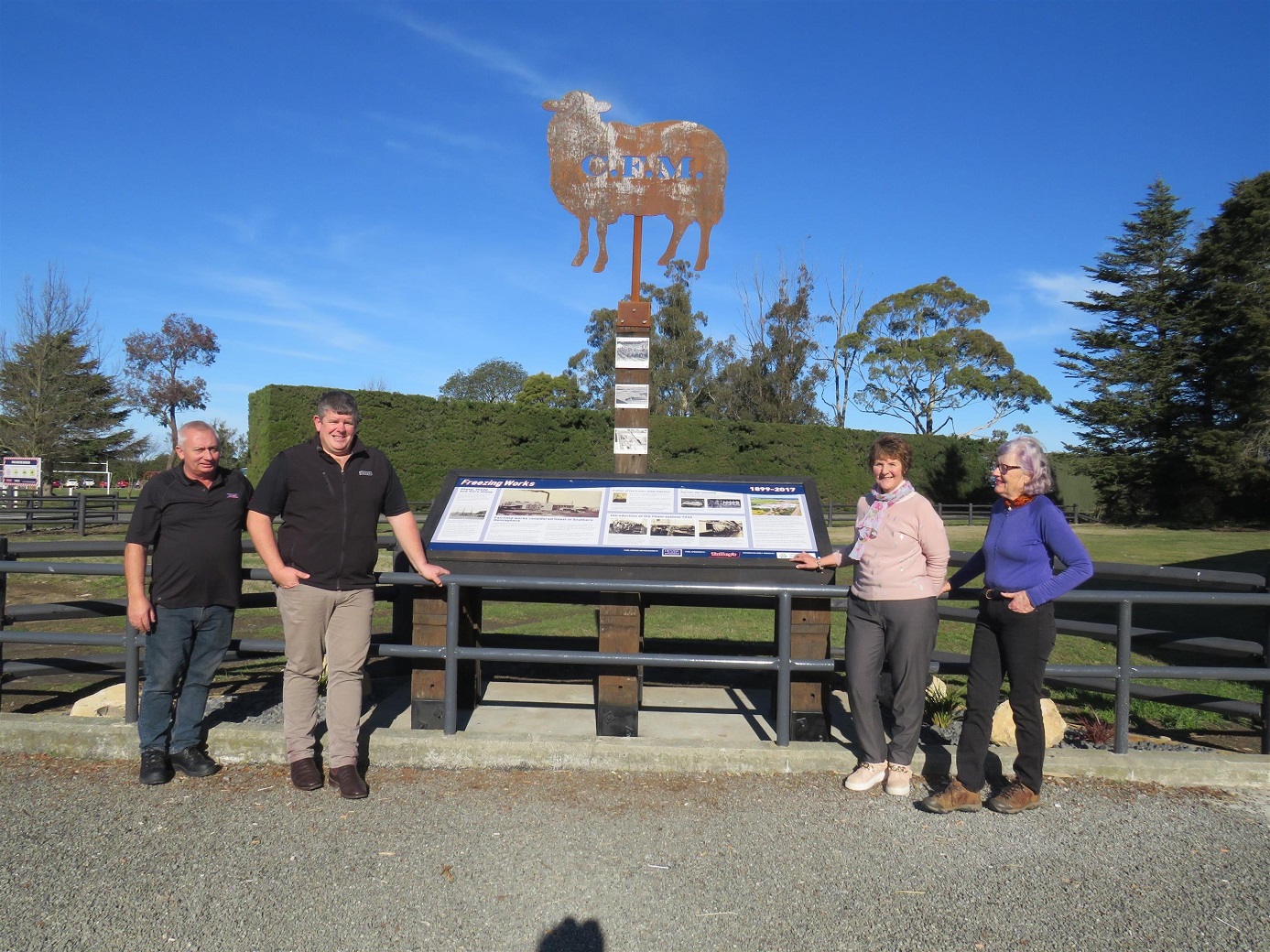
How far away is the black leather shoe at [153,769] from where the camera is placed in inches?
159

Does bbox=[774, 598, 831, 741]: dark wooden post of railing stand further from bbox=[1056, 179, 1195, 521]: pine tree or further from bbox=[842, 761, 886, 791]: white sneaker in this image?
bbox=[1056, 179, 1195, 521]: pine tree

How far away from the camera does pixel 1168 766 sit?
4184mm

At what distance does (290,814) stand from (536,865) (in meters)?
1.21

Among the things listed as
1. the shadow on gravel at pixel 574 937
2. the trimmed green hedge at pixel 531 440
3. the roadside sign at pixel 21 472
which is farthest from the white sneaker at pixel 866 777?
the roadside sign at pixel 21 472

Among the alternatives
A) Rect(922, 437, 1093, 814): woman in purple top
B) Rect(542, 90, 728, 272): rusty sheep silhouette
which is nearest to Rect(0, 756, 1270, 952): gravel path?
Rect(922, 437, 1093, 814): woman in purple top

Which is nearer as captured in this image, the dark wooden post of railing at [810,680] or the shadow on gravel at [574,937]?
the shadow on gravel at [574,937]

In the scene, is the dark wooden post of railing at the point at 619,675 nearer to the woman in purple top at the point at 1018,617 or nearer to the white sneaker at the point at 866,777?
the white sneaker at the point at 866,777

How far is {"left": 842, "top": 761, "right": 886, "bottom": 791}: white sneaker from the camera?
4008 millimetres

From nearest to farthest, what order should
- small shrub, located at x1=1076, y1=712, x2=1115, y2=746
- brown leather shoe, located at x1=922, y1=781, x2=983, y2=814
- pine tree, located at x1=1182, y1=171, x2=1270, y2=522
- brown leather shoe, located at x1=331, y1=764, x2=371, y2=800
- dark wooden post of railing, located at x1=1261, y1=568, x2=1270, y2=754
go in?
1. brown leather shoe, located at x1=922, y1=781, x2=983, y2=814
2. brown leather shoe, located at x1=331, y1=764, x2=371, y2=800
3. dark wooden post of railing, located at x1=1261, y1=568, x2=1270, y2=754
4. small shrub, located at x1=1076, y1=712, x2=1115, y2=746
5. pine tree, located at x1=1182, y1=171, x2=1270, y2=522

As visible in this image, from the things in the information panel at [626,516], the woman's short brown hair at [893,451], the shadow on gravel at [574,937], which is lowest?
the shadow on gravel at [574,937]

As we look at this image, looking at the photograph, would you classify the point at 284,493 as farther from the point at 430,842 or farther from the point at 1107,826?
the point at 1107,826

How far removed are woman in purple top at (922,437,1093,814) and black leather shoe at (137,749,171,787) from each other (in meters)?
3.55

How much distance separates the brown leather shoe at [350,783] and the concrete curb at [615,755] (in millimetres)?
381

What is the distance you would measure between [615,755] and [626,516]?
1.30m
